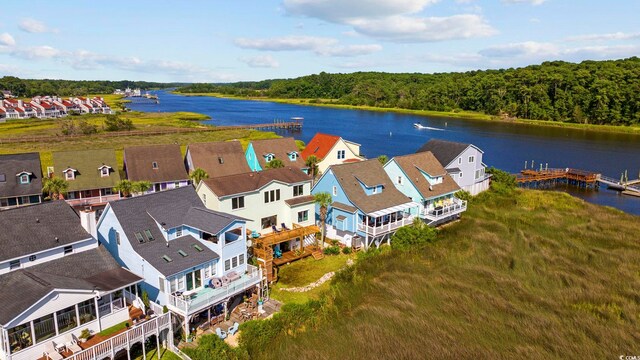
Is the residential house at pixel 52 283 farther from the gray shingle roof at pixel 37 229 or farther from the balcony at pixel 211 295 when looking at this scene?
the balcony at pixel 211 295

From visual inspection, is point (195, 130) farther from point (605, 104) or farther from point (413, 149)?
point (605, 104)

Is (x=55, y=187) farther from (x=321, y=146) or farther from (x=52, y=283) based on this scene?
(x=321, y=146)

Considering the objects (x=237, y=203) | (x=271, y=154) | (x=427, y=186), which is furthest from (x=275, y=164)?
(x=427, y=186)

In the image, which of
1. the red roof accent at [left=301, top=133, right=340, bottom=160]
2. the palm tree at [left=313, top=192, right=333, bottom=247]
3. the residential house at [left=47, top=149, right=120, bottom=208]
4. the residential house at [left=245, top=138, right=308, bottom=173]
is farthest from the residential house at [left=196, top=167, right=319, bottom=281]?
the red roof accent at [left=301, top=133, right=340, bottom=160]

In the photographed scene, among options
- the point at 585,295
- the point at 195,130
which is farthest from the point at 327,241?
the point at 195,130

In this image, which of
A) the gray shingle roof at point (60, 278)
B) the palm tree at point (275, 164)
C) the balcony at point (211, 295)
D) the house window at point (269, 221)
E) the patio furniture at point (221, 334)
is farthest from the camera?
the palm tree at point (275, 164)

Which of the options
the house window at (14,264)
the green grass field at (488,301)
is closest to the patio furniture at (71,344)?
the house window at (14,264)
